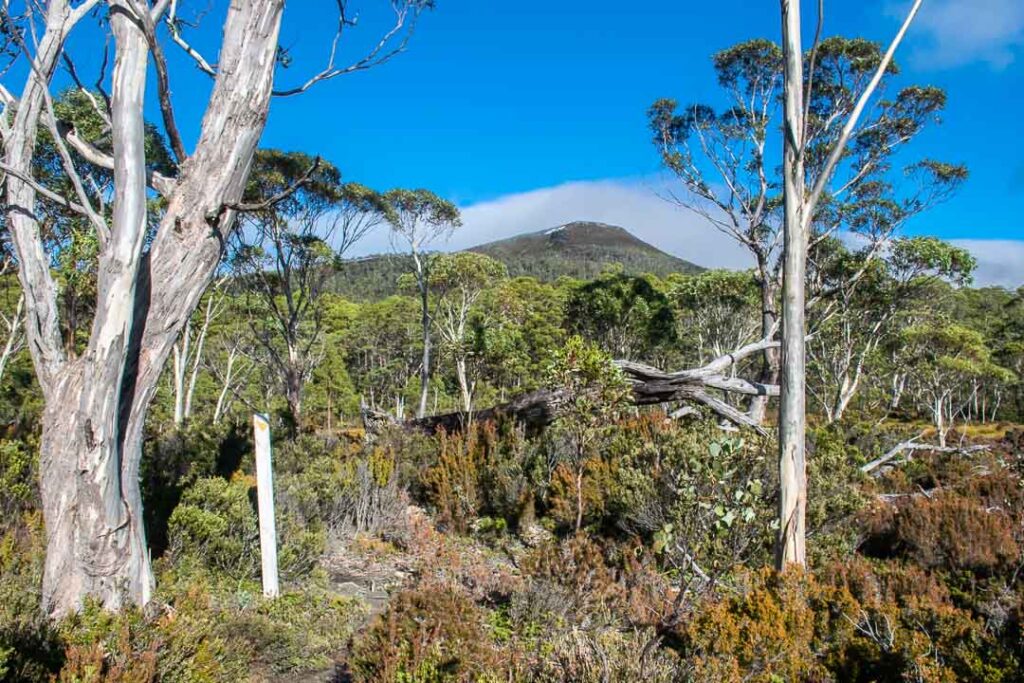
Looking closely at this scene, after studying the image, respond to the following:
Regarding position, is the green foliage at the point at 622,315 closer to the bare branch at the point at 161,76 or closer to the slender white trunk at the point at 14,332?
the slender white trunk at the point at 14,332

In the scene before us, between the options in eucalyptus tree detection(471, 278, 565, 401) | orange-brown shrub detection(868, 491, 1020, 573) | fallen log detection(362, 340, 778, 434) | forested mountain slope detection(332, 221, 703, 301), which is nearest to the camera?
orange-brown shrub detection(868, 491, 1020, 573)

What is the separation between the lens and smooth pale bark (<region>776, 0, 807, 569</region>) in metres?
4.80

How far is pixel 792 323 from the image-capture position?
4996 millimetres

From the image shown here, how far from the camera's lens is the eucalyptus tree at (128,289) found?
11.1 feet

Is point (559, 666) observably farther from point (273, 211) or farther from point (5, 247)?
point (273, 211)

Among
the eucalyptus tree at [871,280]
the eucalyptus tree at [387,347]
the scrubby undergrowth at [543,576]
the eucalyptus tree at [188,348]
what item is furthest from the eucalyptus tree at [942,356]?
the eucalyptus tree at [188,348]

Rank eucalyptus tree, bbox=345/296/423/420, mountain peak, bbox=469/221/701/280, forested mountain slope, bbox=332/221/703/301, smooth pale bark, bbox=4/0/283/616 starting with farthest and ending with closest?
mountain peak, bbox=469/221/701/280 → forested mountain slope, bbox=332/221/703/301 → eucalyptus tree, bbox=345/296/423/420 → smooth pale bark, bbox=4/0/283/616

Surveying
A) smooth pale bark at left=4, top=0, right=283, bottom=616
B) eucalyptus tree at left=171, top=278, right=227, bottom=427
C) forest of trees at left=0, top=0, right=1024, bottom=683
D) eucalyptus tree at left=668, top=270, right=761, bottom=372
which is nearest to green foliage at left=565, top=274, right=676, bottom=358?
eucalyptus tree at left=668, top=270, right=761, bottom=372

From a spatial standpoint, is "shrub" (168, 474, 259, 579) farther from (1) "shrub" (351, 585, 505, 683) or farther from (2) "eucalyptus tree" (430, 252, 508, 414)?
(2) "eucalyptus tree" (430, 252, 508, 414)

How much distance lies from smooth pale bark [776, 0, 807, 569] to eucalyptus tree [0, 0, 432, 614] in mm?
3565

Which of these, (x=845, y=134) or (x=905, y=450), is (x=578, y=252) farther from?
(x=845, y=134)

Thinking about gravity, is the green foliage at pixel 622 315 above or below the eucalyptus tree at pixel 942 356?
A: above

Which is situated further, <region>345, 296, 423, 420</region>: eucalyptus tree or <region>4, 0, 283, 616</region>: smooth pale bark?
<region>345, 296, 423, 420</region>: eucalyptus tree

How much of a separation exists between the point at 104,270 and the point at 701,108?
1616cm
